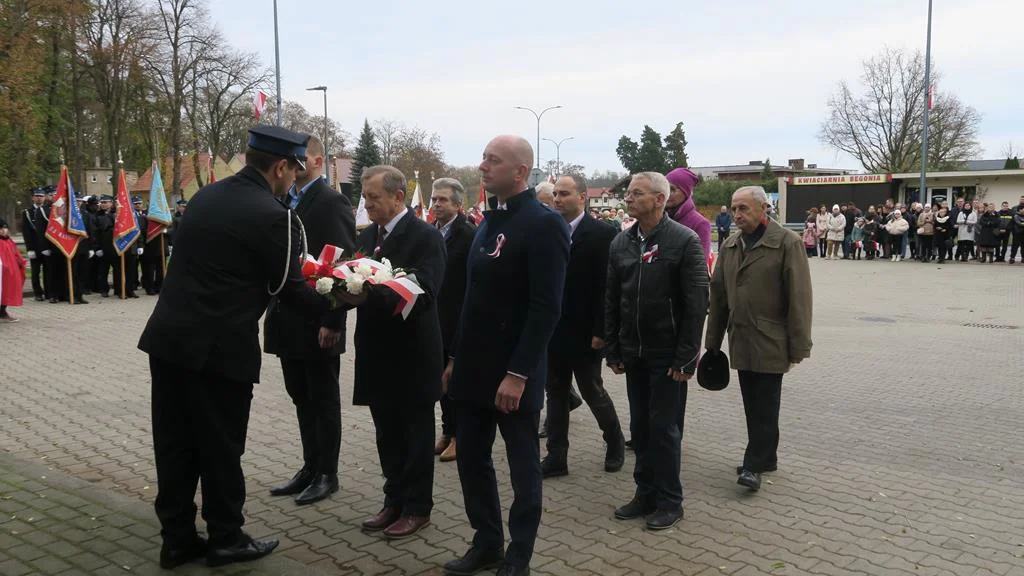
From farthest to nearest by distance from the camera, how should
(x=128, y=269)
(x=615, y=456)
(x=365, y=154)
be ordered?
(x=365, y=154) → (x=128, y=269) → (x=615, y=456)

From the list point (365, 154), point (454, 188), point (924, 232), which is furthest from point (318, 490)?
point (365, 154)

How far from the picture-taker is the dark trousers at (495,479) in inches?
155

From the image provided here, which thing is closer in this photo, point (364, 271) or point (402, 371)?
point (364, 271)

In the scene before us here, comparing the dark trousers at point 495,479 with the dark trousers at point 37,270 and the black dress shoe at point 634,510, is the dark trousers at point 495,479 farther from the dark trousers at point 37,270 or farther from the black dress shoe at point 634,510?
the dark trousers at point 37,270

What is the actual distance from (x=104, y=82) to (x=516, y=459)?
4669 centimetres

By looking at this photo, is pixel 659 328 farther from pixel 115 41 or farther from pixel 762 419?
pixel 115 41

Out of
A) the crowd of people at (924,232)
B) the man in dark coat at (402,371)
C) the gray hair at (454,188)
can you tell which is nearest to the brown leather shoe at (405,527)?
the man in dark coat at (402,371)

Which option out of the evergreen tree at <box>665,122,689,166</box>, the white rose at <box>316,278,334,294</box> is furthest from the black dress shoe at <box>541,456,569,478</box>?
the evergreen tree at <box>665,122,689,166</box>

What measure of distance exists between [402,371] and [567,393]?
164cm

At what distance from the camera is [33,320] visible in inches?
547

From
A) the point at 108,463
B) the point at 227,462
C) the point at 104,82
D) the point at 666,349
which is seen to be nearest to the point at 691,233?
the point at 666,349

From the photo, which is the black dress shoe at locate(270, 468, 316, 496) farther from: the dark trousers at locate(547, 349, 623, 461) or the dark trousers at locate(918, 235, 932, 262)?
the dark trousers at locate(918, 235, 932, 262)

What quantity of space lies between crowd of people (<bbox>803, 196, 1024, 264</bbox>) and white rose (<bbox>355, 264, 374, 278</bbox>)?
24848 mm

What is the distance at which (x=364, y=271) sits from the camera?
409 cm
